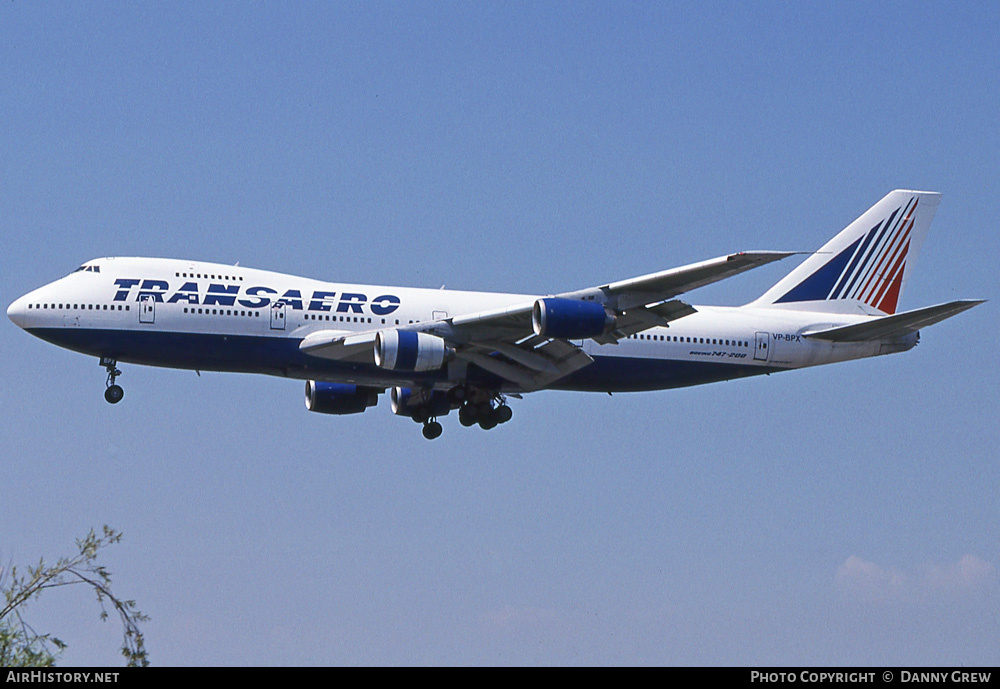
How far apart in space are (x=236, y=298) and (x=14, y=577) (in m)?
20.2

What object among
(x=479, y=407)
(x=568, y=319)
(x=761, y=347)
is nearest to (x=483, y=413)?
(x=479, y=407)

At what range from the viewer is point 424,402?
149 feet

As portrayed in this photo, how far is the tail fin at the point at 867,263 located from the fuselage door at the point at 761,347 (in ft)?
9.46

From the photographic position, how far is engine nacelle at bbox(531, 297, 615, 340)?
122 feet

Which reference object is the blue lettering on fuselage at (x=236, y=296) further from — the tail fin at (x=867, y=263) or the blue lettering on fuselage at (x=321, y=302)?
the tail fin at (x=867, y=263)

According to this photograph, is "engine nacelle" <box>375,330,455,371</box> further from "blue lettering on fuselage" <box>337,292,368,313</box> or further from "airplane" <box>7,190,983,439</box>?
"blue lettering on fuselage" <box>337,292,368,313</box>

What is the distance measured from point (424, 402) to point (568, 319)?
31.7ft

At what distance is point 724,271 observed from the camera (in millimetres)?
35406

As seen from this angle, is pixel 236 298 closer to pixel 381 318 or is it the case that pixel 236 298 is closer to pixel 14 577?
pixel 381 318

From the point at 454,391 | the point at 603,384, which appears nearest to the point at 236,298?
the point at 454,391

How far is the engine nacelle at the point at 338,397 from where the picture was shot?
1842 inches

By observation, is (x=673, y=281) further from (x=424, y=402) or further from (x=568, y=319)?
(x=424, y=402)
